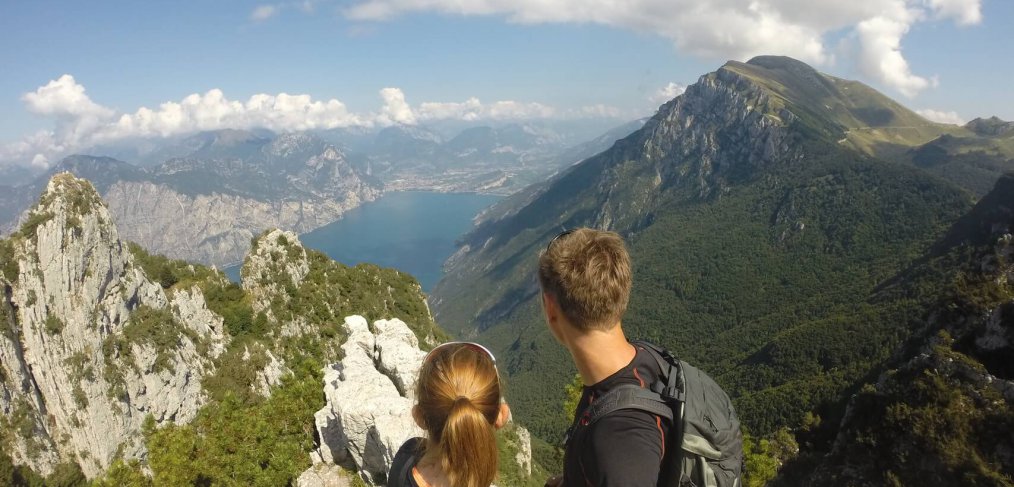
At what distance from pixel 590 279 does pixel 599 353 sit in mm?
629

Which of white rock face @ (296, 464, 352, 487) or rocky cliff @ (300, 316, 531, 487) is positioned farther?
white rock face @ (296, 464, 352, 487)

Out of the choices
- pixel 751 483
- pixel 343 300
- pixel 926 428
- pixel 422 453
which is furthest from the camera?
pixel 343 300

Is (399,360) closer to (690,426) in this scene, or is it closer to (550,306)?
(550,306)

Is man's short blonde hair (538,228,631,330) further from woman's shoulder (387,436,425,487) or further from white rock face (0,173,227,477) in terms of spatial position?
white rock face (0,173,227,477)

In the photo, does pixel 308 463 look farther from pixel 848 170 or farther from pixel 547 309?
pixel 848 170

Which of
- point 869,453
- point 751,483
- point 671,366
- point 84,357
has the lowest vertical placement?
point 869,453

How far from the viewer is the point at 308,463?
44.3ft

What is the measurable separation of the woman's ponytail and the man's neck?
92cm

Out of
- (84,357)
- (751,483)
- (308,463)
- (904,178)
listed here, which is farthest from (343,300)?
(904,178)

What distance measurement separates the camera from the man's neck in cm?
359

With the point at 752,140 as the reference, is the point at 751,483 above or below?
below

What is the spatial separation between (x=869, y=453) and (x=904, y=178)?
510 feet

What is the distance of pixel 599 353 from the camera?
365 cm

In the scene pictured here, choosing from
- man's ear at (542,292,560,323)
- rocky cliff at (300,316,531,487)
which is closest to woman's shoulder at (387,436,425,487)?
man's ear at (542,292,560,323)
